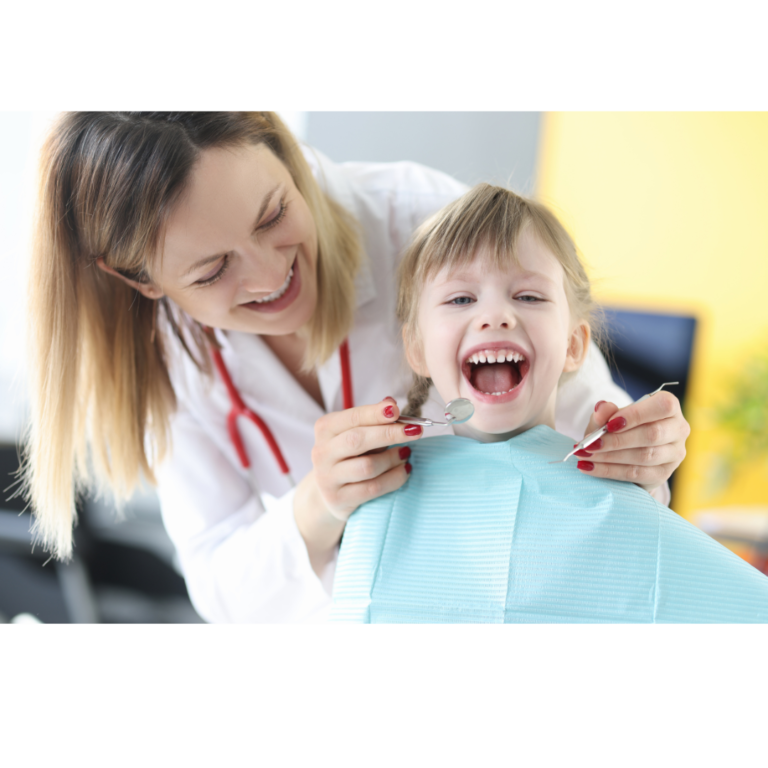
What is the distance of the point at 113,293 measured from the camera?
0.69 metres

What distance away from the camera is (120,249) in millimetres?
614

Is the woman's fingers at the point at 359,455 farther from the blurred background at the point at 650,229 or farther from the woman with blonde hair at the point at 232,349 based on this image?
the blurred background at the point at 650,229

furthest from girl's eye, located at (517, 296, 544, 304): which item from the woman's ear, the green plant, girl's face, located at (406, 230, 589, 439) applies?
the green plant

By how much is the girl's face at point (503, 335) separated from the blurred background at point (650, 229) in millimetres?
85

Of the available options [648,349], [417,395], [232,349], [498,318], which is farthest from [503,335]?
[648,349]

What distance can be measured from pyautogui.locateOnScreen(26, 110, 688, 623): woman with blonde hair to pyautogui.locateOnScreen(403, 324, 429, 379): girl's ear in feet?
0.06

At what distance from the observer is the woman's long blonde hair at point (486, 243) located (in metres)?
0.58

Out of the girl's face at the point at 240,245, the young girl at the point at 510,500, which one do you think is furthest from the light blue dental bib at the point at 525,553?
the girl's face at the point at 240,245

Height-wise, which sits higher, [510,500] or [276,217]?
[276,217]

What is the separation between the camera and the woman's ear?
2.11 ft

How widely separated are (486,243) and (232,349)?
35 cm

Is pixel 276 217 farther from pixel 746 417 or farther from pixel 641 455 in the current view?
pixel 746 417
